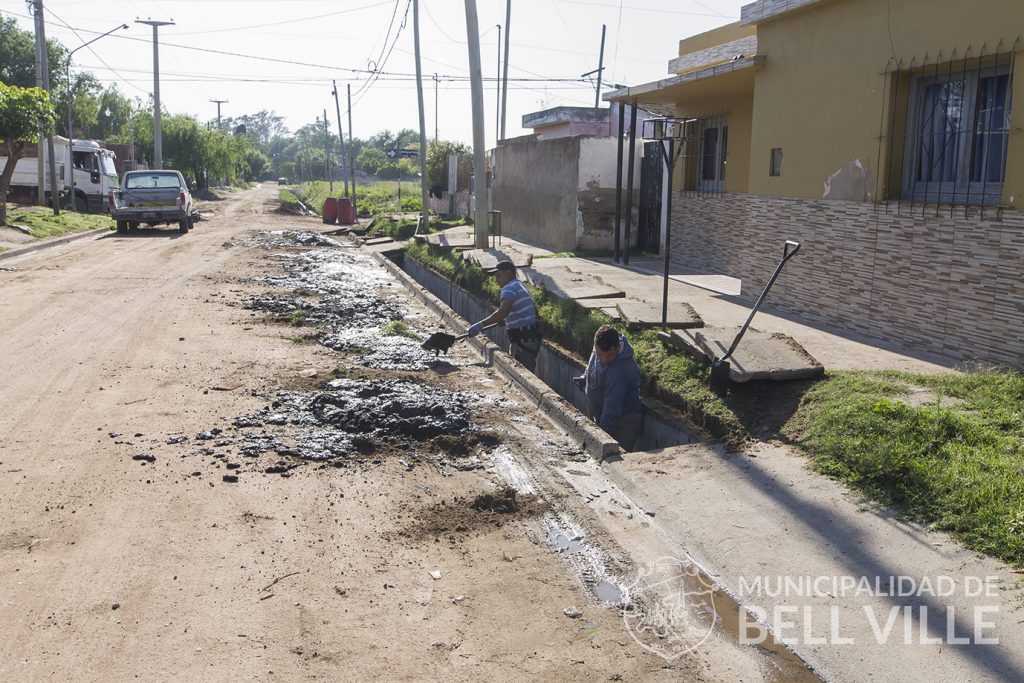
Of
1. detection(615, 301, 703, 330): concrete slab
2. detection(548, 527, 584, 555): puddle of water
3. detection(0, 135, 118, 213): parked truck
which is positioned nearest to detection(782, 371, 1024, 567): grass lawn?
detection(548, 527, 584, 555): puddle of water

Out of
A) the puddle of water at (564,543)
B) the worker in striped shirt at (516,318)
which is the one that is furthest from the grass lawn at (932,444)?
the worker in striped shirt at (516,318)

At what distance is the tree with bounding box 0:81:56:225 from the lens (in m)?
23.7

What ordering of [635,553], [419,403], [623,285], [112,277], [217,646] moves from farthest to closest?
[112,277] < [623,285] < [419,403] < [635,553] < [217,646]

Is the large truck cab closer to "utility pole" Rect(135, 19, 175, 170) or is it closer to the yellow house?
"utility pole" Rect(135, 19, 175, 170)

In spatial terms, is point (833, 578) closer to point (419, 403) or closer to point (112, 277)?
point (419, 403)

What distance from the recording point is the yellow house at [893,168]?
7.69 metres

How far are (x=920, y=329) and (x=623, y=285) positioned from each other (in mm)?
5347

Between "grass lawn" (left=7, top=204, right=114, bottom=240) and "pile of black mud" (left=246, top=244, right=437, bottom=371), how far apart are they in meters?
8.05

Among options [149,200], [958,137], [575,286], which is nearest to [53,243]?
[149,200]

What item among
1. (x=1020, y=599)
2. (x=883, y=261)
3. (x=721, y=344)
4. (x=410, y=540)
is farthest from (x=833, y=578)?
(x=883, y=261)

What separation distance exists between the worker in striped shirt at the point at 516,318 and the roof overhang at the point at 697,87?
13.8 feet

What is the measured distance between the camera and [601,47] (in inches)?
1794

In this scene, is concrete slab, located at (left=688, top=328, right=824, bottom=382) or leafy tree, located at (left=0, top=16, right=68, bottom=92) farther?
leafy tree, located at (left=0, top=16, right=68, bottom=92)

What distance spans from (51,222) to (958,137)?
25765 millimetres
